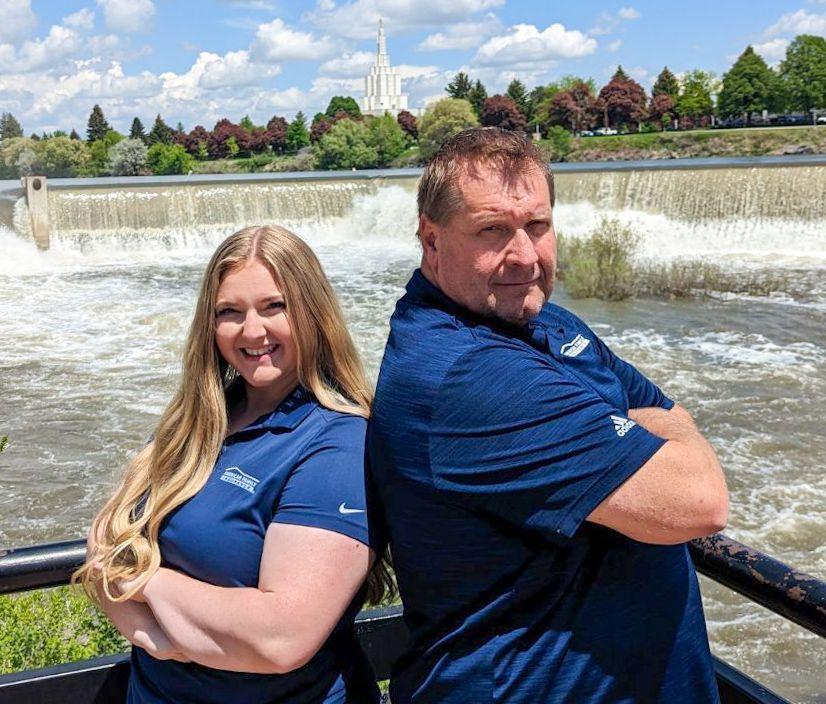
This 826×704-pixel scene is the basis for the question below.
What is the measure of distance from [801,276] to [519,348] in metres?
16.4

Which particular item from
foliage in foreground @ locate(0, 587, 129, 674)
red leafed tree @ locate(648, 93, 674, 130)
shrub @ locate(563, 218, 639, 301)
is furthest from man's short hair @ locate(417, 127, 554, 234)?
red leafed tree @ locate(648, 93, 674, 130)

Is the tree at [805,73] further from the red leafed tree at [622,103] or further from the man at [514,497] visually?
the man at [514,497]

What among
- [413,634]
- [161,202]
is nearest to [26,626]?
[413,634]

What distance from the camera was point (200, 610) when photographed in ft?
5.22

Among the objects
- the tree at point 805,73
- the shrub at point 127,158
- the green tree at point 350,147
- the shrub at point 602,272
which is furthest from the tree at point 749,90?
the shrub at point 602,272

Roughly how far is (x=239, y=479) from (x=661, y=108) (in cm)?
7704

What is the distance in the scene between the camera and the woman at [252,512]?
1.55 meters

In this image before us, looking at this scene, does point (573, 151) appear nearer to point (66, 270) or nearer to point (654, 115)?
point (654, 115)

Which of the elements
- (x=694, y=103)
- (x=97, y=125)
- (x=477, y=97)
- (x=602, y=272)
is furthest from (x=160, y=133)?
(x=602, y=272)

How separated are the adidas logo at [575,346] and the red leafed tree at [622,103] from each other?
74168mm

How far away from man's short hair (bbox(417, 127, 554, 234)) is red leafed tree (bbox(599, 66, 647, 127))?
243 ft

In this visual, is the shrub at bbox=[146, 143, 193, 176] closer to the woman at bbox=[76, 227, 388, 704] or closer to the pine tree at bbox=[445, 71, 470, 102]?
the pine tree at bbox=[445, 71, 470, 102]

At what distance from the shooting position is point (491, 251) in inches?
62.4

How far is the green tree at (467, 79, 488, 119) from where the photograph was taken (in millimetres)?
77994
